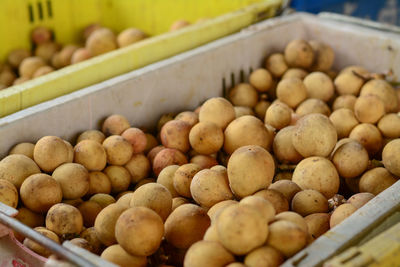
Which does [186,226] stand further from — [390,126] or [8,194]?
[390,126]

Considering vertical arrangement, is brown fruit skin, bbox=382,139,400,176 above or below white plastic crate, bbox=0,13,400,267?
below

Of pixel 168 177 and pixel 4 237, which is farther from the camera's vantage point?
pixel 168 177

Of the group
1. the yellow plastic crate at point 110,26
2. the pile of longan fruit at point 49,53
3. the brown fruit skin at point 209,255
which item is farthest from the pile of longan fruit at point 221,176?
the pile of longan fruit at point 49,53

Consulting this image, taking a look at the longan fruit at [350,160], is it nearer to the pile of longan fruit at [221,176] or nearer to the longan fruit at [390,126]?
the pile of longan fruit at [221,176]

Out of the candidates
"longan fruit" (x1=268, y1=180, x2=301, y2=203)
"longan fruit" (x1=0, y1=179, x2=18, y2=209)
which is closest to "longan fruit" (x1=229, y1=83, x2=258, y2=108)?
"longan fruit" (x1=268, y1=180, x2=301, y2=203)

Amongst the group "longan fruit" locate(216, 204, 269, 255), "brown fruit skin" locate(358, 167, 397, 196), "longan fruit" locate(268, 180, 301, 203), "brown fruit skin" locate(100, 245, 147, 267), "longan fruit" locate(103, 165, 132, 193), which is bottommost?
"longan fruit" locate(103, 165, 132, 193)

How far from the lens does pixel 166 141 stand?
88.0 inches

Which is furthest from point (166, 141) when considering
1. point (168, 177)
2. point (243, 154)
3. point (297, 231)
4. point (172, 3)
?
point (172, 3)

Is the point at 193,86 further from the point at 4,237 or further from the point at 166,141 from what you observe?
the point at 4,237

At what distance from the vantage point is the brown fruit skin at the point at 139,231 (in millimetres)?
1440

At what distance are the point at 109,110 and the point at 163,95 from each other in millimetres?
315

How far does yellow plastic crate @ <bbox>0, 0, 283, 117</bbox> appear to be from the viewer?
2.33 m

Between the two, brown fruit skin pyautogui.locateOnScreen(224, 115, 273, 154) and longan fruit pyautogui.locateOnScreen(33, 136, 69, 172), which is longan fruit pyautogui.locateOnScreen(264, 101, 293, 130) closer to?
brown fruit skin pyautogui.locateOnScreen(224, 115, 273, 154)

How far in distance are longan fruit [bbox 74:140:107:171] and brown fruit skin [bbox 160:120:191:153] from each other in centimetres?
29
